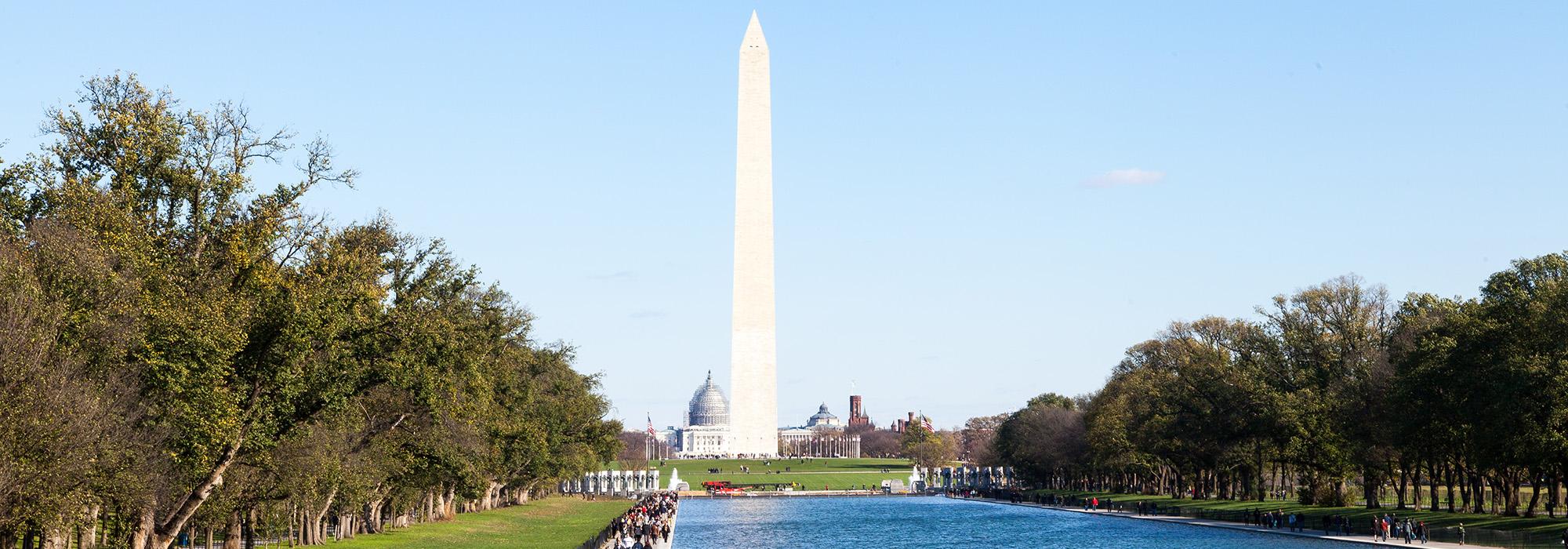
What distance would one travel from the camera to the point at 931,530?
7750cm

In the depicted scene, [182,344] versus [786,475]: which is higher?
[182,344]

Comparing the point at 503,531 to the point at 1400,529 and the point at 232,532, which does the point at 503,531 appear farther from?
the point at 1400,529

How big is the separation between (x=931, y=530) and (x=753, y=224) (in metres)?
61.8

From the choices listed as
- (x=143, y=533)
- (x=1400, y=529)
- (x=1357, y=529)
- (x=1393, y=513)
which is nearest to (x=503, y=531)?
(x=143, y=533)

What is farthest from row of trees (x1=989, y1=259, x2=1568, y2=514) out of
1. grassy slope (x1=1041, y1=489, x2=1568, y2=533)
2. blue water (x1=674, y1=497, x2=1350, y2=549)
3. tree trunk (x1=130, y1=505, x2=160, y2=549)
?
tree trunk (x1=130, y1=505, x2=160, y2=549)

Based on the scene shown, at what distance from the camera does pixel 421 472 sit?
56.7m

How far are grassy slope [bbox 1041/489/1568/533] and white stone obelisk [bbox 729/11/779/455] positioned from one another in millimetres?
44507

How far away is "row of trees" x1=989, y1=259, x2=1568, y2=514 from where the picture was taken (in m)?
56.6

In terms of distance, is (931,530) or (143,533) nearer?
(143,533)

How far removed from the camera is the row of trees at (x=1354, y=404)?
56.6 metres

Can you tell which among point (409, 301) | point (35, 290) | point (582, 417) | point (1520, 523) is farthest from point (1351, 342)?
point (35, 290)

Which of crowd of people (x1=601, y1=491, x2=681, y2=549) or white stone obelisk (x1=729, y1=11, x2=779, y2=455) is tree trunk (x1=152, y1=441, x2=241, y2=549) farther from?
white stone obelisk (x1=729, y1=11, x2=779, y2=455)

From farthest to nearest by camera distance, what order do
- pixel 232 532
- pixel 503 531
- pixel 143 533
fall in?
pixel 503 531 → pixel 232 532 → pixel 143 533

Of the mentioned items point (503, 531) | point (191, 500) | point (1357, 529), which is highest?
point (191, 500)
